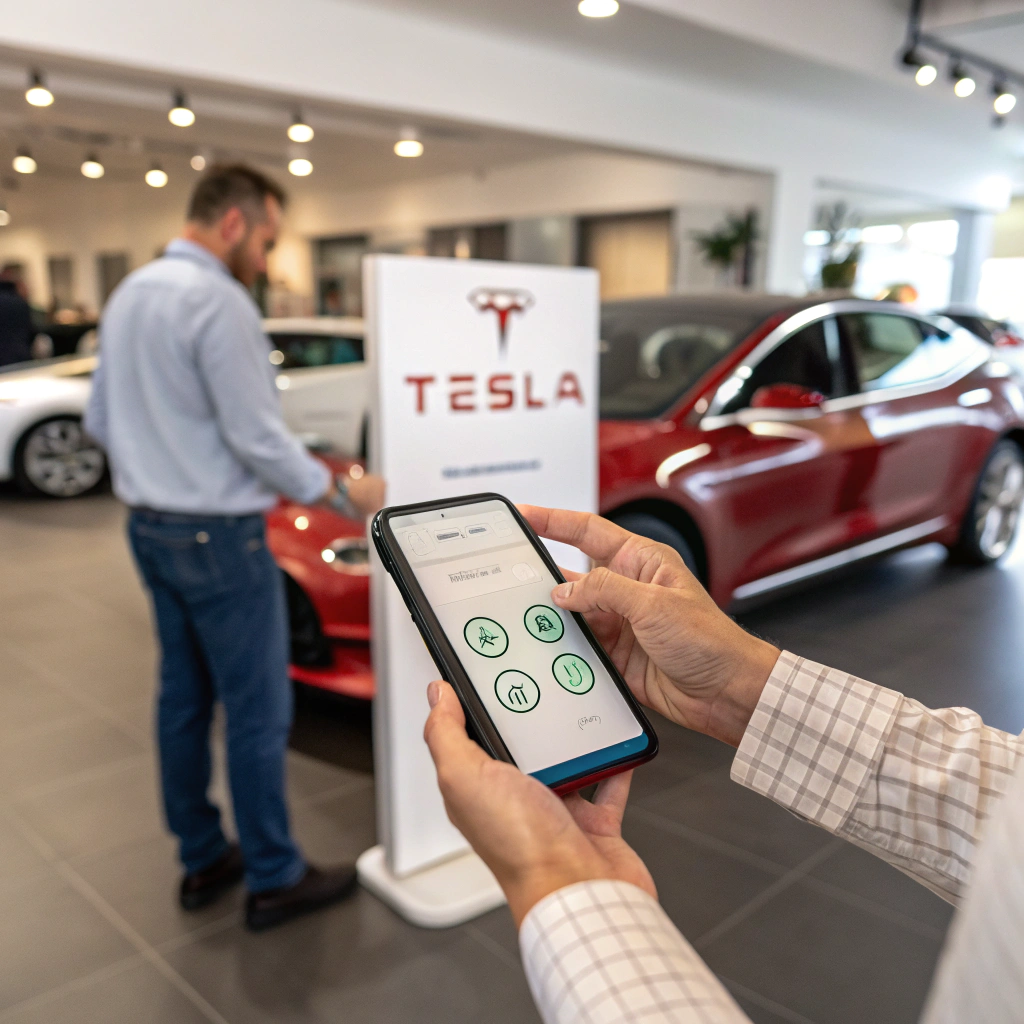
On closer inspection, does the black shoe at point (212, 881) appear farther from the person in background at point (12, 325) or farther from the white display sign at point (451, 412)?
the person in background at point (12, 325)

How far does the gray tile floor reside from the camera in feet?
5.70

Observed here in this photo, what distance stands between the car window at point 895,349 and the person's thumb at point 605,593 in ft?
9.75

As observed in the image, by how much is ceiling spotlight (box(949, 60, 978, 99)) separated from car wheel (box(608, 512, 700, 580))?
5.20 metres

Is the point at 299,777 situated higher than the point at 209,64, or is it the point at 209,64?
the point at 209,64

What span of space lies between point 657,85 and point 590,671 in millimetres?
6740

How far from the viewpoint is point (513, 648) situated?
31.2 inches

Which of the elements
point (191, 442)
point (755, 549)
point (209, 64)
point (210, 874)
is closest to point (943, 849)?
point (191, 442)

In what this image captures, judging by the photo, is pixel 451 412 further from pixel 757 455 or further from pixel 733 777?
pixel 757 455

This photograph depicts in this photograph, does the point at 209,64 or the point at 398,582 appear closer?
the point at 398,582

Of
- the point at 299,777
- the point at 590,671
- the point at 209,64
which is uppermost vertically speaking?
the point at 209,64

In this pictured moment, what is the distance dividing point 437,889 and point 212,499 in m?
0.98

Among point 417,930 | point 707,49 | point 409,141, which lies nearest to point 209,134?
point 409,141

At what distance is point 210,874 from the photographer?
211 centimetres

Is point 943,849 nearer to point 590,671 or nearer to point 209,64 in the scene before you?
point 590,671
